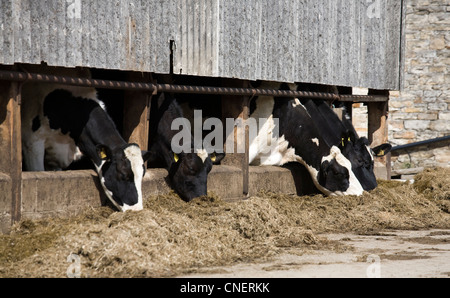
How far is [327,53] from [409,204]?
10.1 feet

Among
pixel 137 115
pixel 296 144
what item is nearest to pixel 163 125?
pixel 137 115

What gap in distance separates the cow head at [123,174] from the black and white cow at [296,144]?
3.45m

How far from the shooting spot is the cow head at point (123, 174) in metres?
9.55

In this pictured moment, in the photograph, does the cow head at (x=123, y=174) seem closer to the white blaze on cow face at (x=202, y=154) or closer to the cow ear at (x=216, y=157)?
the white blaze on cow face at (x=202, y=154)

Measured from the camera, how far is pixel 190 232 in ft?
26.5

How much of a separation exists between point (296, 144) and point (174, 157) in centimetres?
258

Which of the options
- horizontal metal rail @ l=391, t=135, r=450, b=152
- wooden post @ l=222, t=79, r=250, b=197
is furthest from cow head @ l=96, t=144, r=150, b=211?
horizontal metal rail @ l=391, t=135, r=450, b=152

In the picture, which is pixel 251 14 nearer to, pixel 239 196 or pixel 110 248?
pixel 239 196

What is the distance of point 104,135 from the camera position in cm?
1020

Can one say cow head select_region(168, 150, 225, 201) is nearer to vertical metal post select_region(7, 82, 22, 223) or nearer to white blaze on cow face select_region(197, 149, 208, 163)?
white blaze on cow face select_region(197, 149, 208, 163)

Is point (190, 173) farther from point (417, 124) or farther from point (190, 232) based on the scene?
point (417, 124)

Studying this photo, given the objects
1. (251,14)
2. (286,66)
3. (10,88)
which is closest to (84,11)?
(10,88)

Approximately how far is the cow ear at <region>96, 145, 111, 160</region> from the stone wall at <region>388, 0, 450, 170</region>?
Answer: 11398 mm

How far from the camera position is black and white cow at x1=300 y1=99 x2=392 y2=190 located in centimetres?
1289
